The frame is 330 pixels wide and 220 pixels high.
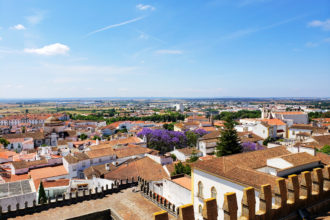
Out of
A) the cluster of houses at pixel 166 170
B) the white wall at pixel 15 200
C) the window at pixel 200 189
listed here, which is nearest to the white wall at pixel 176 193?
the cluster of houses at pixel 166 170

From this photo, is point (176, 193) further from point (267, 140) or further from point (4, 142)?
point (4, 142)

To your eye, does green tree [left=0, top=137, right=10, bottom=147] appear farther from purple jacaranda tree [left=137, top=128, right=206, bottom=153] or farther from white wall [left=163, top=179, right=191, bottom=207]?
white wall [left=163, top=179, right=191, bottom=207]

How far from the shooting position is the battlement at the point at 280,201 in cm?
541

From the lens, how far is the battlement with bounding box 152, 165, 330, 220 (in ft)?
17.8

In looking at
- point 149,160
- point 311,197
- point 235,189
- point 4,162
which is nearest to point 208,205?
point 311,197

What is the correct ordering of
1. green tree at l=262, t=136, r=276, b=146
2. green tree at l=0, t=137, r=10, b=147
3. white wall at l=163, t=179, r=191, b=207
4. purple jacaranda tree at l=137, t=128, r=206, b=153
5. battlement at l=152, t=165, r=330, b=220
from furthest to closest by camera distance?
green tree at l=0, t=137, r=10, b=147 < green tree at l=262, t=136, r=276, b=146 < purple jacaranda tree at l=137, t=128, r=206, b=153 < white wall at l=163, t=179, r=191, b=207 < battlement at l=152, t=165, r=330, b=220

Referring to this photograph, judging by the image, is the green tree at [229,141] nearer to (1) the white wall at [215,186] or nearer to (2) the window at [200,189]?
(1) the white wall at [215,186]

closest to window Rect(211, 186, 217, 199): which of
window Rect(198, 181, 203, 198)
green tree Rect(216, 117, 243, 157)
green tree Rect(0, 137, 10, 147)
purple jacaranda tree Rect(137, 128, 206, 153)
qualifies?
window Rect(198, 181, 203, 198)

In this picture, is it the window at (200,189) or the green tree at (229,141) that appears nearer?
the window at (200,189)

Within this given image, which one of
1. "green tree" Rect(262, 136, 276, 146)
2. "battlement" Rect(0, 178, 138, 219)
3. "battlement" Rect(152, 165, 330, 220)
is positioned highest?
"battlement" Rect(152, 165, 330, 220)

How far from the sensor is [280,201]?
631 centimetres

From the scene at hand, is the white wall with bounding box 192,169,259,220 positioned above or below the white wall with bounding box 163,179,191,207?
above

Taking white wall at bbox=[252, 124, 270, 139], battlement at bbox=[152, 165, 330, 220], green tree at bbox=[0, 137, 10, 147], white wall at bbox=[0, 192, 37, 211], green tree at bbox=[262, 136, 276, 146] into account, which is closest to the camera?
battlement at bbox=[152, 165, 330, 220]

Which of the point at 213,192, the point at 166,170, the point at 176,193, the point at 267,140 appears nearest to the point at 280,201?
the point at 213,192
